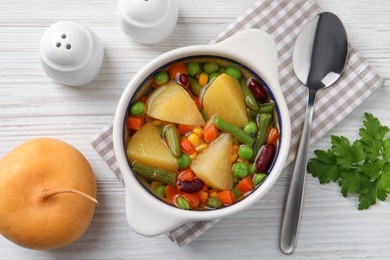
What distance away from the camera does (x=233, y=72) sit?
5.57ft

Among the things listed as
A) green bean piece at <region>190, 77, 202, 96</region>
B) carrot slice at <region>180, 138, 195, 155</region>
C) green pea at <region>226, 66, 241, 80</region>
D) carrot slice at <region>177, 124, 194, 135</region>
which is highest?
green pea at <region>226, 66, 241, 80</region>

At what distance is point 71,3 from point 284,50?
695mm

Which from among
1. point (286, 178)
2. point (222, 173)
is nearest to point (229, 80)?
point (222, 173)

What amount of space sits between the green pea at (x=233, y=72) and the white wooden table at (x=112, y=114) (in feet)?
0.84

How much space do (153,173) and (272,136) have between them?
0.35 metres

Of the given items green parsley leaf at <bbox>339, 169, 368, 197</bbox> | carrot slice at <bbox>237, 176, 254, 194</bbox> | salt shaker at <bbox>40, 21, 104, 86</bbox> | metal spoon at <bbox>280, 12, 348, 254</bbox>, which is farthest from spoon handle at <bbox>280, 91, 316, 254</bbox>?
salt shaker at <bbox>40, 21, 104, 86</bbox>

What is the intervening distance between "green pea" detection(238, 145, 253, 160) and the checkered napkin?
231mm

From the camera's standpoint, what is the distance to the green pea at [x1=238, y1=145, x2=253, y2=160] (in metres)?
1.68

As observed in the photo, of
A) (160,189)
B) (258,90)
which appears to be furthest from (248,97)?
(160,189)

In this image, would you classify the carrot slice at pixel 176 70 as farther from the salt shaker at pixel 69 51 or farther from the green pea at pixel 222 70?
the salt shaker at pixel 69 51

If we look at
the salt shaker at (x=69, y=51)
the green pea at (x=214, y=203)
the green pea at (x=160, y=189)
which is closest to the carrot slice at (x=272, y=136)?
the green pea at (x=214, y=203)

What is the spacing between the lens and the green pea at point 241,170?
1670 millimetres

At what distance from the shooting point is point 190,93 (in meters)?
1.72

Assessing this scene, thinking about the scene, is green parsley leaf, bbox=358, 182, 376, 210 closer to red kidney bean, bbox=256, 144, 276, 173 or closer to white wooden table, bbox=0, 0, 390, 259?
white wooden table, bbox=0, 0, 390, 259
